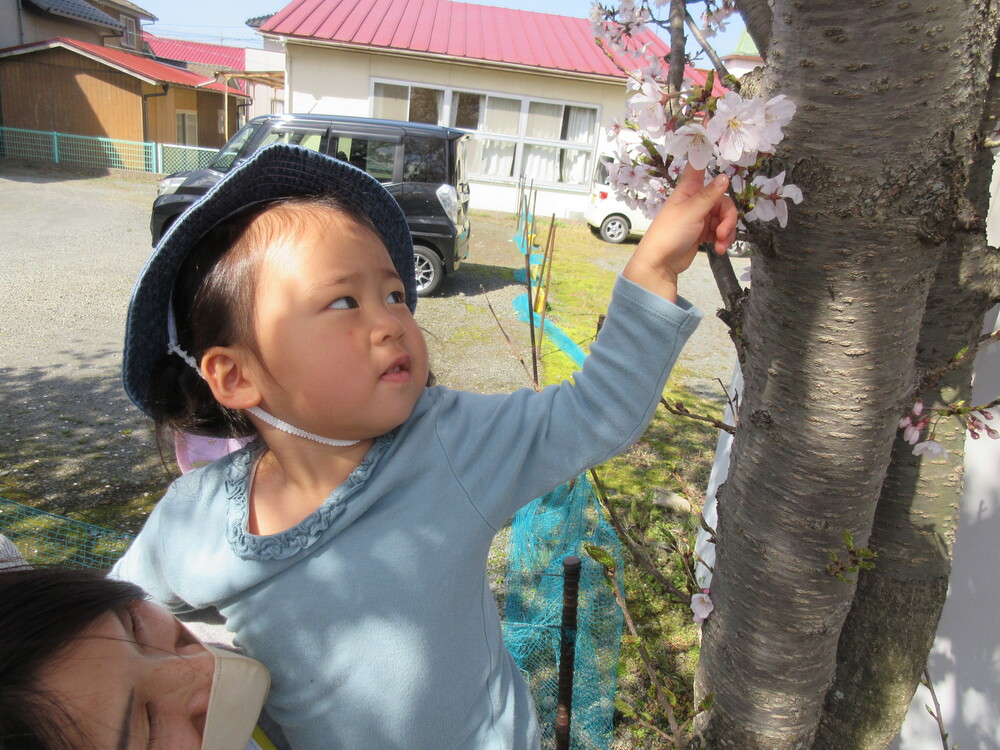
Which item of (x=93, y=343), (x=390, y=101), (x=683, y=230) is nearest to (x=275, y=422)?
(x=683, y=230)

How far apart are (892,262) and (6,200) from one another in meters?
15.0

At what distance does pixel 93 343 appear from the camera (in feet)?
21.2

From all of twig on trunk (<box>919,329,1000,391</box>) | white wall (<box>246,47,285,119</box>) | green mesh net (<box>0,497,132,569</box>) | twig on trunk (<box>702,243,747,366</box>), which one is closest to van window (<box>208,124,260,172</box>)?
green mesh net (<box>0,497,132,569</box>)

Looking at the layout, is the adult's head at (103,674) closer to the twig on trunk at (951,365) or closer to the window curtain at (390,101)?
the twig on trunk at (951,365)

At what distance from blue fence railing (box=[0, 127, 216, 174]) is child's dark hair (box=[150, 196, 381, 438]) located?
18.2m

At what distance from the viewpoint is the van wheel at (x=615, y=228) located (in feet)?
47.4

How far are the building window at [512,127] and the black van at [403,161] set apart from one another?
688 centimetres

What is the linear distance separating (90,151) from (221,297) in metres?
20.1

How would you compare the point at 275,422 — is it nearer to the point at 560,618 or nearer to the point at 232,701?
the point at 232,701

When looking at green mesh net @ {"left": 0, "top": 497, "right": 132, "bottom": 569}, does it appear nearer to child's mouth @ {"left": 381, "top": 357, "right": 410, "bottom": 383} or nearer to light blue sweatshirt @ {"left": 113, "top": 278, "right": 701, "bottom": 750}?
light blue sweatshirt @ {"left": 113, "top": 278, "right": 701, "bottom": 750}

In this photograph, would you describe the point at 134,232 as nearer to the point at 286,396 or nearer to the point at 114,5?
the point at 286,396

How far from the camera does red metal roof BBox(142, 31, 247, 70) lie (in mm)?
38781

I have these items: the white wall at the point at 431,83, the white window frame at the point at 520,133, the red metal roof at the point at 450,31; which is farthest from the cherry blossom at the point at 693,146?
the white window frame at the point at 520,133

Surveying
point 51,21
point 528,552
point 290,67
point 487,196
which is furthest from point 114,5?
point 528,552
